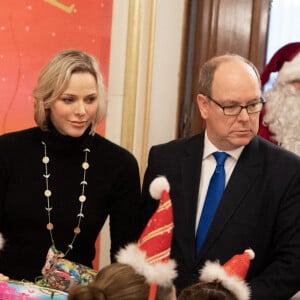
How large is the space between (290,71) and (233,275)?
1.68 metres

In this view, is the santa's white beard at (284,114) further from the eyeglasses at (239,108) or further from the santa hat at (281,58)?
the eyeglasses at (239,108)

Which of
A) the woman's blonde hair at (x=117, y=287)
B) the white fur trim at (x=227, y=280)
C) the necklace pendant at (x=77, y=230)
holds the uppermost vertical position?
the woman's blonde hair at (x=117, y=287)

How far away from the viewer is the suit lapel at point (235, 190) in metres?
2.15

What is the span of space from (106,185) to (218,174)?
1.36ft

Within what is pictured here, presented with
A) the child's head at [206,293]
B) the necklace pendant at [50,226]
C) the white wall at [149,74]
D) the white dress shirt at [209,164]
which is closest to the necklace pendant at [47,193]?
the necklace pendant at [50,226]

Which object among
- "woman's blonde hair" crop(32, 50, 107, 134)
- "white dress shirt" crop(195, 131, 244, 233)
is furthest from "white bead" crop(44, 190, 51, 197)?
"white dress shirt" crop(195, 131, 244, 233)

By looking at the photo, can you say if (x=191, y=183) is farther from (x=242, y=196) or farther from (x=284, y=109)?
(x=284, y=109)

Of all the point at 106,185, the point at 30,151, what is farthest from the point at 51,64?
the point at 106,185

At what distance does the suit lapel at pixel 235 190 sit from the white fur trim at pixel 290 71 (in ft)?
3.16

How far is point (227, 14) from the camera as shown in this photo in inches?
148

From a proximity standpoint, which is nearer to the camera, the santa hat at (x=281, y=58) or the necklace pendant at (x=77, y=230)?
the necklace pendant at (x=77, y=230)

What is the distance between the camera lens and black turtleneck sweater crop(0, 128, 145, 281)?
2.25 metres

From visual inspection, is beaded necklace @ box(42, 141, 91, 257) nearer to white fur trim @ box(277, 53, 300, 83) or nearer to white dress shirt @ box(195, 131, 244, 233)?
white dress shirt @ box(195, 131, 244, 233)

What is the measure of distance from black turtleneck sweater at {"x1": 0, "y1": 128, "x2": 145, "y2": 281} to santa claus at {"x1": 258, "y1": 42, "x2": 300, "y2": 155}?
994mm
